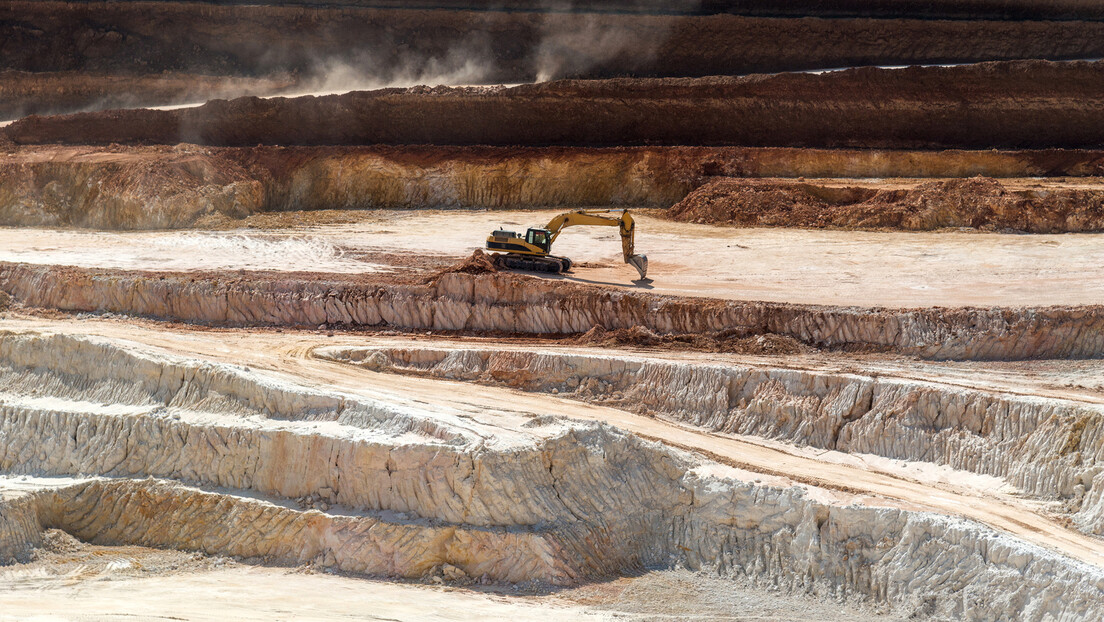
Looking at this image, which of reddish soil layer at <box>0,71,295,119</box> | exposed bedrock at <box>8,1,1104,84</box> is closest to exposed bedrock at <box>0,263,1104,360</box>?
Answer: reddish soil layer at <box>0,71,295,119</box>

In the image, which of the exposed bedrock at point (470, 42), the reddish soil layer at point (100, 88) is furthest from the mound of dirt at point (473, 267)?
the reddish soil layer at point (100, 88)

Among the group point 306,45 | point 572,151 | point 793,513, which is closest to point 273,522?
point 793,513

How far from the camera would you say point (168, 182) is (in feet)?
97.1

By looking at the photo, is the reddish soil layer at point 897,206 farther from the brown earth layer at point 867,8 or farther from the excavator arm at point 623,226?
the brown earth layer at point 867,8

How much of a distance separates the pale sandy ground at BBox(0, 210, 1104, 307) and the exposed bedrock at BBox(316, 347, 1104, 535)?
3299 millimetres

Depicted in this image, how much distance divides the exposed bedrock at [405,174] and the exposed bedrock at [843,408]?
421 inches

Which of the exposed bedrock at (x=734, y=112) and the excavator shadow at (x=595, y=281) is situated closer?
the excavator shadow at (x=595, y=281)

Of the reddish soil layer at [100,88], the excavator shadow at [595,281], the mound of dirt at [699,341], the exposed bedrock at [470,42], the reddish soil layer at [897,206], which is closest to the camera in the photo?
the mound of dirt at [699,341]

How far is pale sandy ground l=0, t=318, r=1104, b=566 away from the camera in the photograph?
50.3 ft

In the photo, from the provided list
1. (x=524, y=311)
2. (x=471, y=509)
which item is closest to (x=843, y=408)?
(x=471, y=509)

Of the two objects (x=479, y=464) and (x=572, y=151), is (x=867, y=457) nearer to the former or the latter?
(x=479, y=464)

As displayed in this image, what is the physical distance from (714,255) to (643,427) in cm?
763

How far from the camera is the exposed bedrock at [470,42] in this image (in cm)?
3697

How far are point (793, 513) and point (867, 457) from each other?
2.59m
